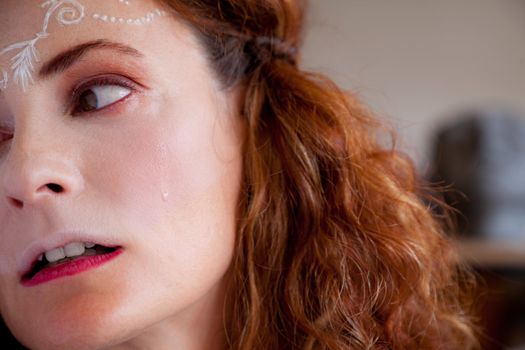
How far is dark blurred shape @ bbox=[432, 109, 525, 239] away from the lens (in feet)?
6.01

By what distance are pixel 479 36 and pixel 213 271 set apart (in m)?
2.18

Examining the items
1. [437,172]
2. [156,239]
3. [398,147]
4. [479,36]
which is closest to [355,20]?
[479,36]

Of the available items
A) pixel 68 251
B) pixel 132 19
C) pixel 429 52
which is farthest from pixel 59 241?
pixel 429 52

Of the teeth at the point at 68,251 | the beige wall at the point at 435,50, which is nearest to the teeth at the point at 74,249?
the teeth at the point at 68,251

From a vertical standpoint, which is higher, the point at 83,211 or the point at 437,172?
the point at 83,211

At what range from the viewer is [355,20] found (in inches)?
106

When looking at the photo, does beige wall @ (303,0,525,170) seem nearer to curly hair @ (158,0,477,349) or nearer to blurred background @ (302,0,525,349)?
blurred background @ (302,0,525,349)

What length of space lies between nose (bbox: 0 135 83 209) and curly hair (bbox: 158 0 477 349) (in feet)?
0.74

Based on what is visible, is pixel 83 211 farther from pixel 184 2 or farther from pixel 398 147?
→ pixel 398 147

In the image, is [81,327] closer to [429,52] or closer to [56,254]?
[56,254]

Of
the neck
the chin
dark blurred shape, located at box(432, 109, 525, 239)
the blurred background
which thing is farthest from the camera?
the blurred background

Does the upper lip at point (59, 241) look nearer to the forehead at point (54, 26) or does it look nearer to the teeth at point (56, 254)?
the teeth at point (56, 254)

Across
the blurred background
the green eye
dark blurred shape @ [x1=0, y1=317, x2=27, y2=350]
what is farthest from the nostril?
the blurred background

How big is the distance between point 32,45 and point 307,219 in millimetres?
413
